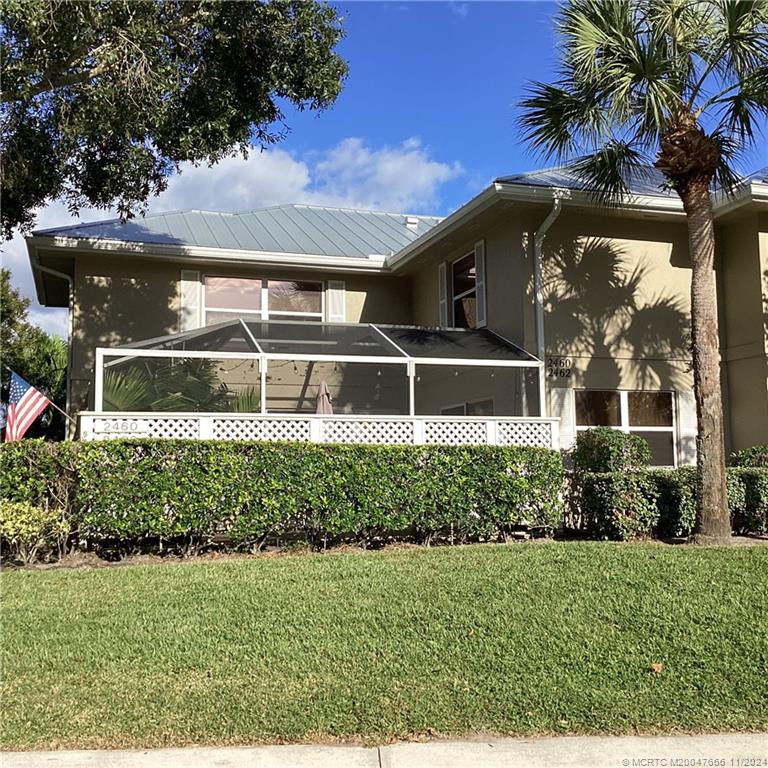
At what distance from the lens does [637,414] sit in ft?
47.0

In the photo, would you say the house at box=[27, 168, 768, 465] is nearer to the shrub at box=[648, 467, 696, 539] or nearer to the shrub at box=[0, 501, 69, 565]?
the shrub at box=[0, 501, 69, 565]

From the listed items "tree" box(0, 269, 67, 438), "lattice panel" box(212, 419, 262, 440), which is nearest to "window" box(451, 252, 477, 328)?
"lattice panel" box(212, 419, 262, 440)

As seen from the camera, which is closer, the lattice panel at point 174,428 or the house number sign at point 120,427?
the house number sign at point 120,427

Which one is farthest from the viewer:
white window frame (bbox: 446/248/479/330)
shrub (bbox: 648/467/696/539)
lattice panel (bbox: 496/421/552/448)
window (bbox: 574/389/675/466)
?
white window frame (bbox: 446/248/479/330)

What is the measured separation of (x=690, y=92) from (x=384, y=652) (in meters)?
8.96

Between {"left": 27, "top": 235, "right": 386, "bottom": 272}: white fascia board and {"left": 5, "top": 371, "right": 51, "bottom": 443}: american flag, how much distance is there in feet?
15.8

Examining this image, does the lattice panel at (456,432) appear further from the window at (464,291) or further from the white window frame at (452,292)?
the white window frame at (452,292)

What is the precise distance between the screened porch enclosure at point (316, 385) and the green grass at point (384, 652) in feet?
10.3

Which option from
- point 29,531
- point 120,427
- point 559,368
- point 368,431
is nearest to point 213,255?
point 120,427

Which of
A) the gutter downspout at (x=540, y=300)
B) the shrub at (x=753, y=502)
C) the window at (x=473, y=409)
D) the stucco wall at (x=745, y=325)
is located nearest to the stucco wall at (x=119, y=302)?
the window at (x=473, y=409)

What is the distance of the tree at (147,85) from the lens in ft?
33.7

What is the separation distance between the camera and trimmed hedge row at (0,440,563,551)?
9.29 m

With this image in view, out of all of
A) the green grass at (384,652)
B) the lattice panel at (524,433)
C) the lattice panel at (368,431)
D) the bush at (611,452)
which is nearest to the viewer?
the green grass at (384,652)

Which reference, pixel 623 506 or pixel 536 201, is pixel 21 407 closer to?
pixel 623 506
